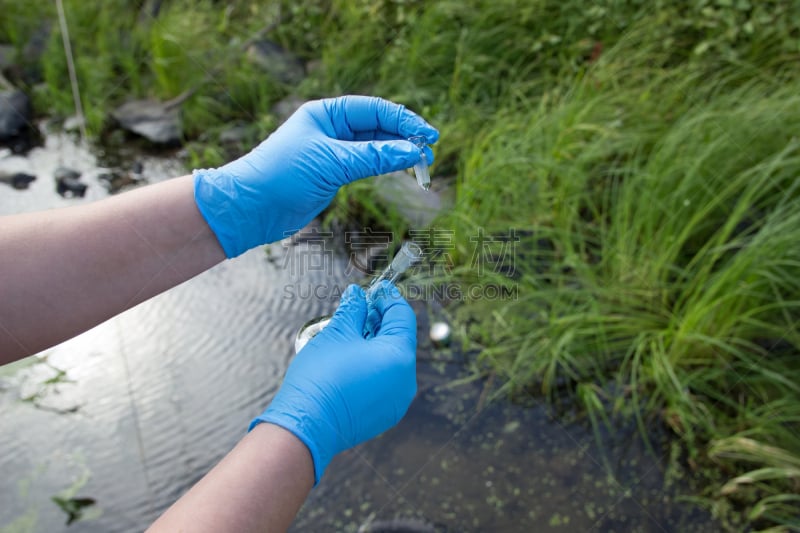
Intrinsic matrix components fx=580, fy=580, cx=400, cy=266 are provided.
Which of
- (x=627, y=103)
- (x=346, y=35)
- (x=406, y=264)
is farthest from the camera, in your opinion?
(x=346, y=35)

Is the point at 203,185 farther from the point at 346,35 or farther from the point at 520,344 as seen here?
the point at 346,35

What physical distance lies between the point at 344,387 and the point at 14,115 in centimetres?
351

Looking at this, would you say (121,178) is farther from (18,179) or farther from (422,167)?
(422,167)

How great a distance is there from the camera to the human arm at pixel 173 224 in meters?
1.17

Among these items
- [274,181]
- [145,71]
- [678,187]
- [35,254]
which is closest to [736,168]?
[678,187]

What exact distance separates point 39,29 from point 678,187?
432cm

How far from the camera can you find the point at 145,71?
386cm

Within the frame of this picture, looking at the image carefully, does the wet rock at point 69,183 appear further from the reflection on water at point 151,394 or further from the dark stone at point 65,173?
the reflection on water at point 151,394

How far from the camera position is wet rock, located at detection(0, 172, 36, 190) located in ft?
10.2

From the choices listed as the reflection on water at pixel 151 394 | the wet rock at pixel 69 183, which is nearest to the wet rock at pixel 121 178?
the wet rock at pixel 69 183

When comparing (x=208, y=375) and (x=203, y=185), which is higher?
(x=203, y=185)

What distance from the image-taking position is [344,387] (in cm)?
124

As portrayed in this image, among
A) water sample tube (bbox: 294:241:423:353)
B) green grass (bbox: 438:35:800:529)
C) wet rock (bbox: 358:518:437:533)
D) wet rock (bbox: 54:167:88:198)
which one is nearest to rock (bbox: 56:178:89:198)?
wet rock (bbox: 54:167:88:198)

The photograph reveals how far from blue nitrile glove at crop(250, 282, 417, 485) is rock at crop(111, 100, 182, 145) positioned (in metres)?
2.52
